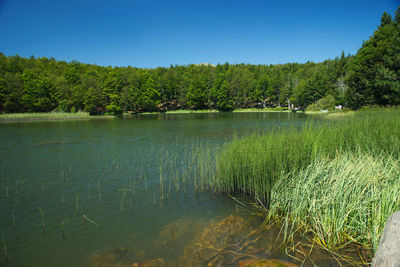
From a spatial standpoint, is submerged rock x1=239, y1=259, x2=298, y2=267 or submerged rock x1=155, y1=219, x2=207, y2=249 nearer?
submerged rock x1=239, y1=259, x2=298, y2=267

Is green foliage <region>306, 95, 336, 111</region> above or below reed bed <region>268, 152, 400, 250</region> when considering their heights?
above

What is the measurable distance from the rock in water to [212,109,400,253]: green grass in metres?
1.33

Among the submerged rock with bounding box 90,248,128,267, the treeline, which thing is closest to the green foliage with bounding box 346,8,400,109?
the treeline

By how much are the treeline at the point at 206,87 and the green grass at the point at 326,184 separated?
22.1 meters

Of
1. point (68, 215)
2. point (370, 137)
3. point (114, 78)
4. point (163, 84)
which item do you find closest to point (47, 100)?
point (114, 78)

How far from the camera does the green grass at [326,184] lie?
11.5ft

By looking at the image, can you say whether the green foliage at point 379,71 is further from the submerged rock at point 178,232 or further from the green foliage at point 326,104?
the submerged rock at point 178,232

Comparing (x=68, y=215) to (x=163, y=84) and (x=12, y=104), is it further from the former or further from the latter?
(x=163, y=84)

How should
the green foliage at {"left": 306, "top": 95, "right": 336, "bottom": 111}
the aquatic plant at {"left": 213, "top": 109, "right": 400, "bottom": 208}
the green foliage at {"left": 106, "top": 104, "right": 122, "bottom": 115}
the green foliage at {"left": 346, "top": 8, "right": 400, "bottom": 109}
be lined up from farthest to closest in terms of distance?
the green foliage at {"left": 106, "top": 104, "right": 122, "bottom": 115} → the green foliage at {"left": 306, "top": 95, "right": 336, "bottom": 111} → the green foliage at {"left": 346, "top": 8, "right": 400, "bottom": 109} → the aquatic plant at {"left": 213, "top": 109, "right": 400, "bottom": 208}

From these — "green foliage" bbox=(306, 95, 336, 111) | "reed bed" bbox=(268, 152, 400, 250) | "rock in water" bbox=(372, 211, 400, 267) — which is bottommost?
"reed bed" bbox=(268, 152, 400, 250)

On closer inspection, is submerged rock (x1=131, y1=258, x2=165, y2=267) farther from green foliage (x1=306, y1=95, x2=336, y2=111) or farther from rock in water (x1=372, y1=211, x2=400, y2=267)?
green foliage (x1=306, y1=95, x2=336, y2=111)

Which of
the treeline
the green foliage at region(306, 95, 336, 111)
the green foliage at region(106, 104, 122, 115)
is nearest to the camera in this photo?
the treeline

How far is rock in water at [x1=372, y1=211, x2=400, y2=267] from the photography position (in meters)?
1.82

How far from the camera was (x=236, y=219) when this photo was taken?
15.8ft
